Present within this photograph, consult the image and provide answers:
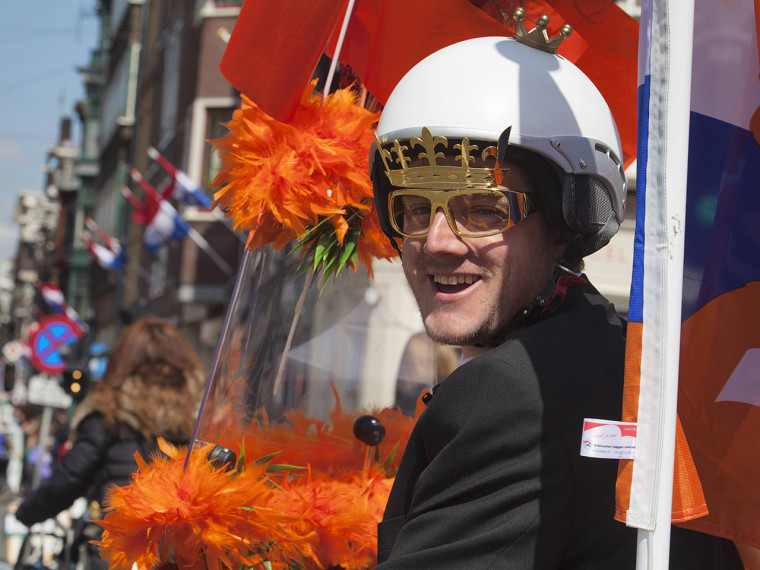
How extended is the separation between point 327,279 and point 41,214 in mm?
71232

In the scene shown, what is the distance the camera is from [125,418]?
4664 millimetres

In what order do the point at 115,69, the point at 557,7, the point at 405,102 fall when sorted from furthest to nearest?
the point at 115,69 → the point at 557,7 → the point at 405,102

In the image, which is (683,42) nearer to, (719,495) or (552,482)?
(552,482)

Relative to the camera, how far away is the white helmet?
6.79 ft

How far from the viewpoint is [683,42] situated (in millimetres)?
1407

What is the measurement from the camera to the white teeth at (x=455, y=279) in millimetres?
2086

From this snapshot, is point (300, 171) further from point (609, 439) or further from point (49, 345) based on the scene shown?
point (49, 345)

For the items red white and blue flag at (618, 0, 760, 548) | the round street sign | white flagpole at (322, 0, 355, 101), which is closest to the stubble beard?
red white and blue flag at (618, 0, 760, 548)

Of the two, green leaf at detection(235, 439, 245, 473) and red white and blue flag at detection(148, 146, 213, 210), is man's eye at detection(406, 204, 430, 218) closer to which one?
green leaf at detection(235, 439, 245, 473)

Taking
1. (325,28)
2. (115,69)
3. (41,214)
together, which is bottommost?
(41,214)

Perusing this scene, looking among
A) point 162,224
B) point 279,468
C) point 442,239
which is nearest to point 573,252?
point 442,239

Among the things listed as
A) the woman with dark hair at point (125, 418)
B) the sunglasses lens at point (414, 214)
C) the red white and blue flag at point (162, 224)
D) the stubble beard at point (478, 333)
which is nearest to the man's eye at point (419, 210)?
the sunglasses lens at point (414, 214)

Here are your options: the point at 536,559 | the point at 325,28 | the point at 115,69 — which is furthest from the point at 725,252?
the point at 115,69

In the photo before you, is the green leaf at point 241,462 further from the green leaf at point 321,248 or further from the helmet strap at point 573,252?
the helmet strap at point 573,252
